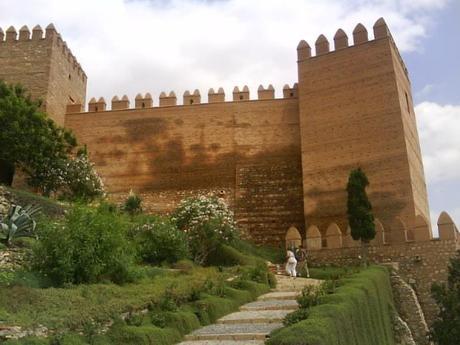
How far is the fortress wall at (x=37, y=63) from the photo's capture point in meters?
20.9

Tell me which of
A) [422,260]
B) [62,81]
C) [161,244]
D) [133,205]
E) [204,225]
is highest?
[62,81]

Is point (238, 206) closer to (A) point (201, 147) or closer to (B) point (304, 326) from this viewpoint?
(A) point (201, 147)

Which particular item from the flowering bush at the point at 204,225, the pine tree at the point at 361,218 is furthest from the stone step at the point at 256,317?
the pine tree at the point at 361,218

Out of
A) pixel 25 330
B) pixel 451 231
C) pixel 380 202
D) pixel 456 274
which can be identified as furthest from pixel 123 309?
pixel 380 202

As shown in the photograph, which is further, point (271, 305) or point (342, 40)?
point (342, 40)

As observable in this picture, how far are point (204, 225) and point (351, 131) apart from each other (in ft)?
21.3

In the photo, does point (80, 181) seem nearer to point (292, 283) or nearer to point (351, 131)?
point (292, 283)

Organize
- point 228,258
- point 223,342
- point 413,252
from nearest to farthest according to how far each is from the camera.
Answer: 1. point 223,342
2. point 413,252
3. point 228,258

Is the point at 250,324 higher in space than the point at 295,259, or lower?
lower

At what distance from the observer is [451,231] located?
1452 centimetres

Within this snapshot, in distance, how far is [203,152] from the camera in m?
21.7

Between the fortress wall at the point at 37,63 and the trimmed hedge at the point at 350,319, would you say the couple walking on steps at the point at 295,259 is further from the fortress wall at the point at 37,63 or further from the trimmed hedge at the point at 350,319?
the fortress wall at the point at 37,63

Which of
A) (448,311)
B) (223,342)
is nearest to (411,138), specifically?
(448,311)

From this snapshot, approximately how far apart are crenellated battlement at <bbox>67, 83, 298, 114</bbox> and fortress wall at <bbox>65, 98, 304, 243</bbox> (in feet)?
0.76
